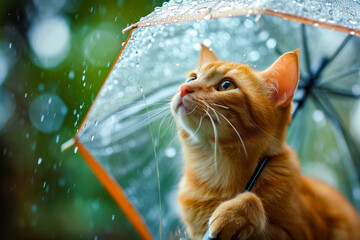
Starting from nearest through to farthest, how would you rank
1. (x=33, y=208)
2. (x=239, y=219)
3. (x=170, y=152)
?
(x=239, y=219) → (x=170, y=152) → (x=33, y=208)

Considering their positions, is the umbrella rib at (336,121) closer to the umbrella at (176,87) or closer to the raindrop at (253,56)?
the umbrella at (176,87)

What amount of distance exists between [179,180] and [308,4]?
15.0 inches

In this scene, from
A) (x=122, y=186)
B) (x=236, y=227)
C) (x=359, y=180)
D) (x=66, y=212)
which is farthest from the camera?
(x=66, y=212)

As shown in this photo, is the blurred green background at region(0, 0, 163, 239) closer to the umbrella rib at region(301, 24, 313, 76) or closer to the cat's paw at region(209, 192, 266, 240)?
the umbrella rib at region(301, 24, 313, 76)

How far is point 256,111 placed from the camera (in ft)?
1.75

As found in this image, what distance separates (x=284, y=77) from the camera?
1.74 feet

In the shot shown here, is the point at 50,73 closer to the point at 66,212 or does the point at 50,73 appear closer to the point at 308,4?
the point at 66,212

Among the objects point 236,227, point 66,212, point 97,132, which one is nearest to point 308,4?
point 236,227

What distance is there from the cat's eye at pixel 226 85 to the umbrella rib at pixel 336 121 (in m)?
0.19

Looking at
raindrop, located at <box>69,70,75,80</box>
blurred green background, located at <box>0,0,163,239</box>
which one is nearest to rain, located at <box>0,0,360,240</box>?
blurred green background, located at <box>0,0,163,239</box>

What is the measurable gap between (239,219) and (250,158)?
0.34 ft

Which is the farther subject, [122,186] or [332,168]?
[122,186]

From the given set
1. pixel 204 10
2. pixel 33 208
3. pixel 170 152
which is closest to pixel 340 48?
pixel 204 10

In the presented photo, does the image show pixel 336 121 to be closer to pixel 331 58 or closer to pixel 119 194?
pixel 331 58
